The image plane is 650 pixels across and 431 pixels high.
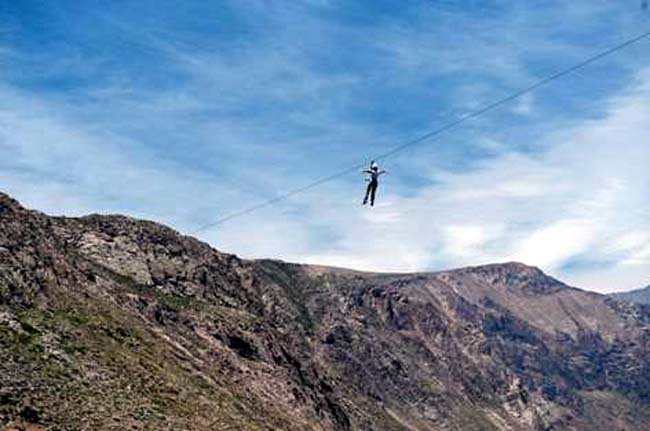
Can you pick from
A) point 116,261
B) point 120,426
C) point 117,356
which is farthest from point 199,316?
point 120,426

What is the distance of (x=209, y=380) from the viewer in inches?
5723

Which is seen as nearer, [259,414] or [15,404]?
[15,404]

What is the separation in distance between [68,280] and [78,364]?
33.2 m

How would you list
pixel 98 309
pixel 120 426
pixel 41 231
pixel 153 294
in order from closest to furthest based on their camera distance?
pixel 120 426, pixel 98 309, pixel 41 231, pixel 153 294

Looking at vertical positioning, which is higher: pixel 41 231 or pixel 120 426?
pixel 41 231

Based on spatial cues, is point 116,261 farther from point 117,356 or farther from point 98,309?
point 117,356

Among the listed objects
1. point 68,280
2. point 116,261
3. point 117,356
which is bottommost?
point 117,356

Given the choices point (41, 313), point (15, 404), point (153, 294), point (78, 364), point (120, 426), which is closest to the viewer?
point (15, 404)

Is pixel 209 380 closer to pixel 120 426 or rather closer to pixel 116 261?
pixel 120 426

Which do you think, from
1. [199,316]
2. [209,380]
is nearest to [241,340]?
[199,316]

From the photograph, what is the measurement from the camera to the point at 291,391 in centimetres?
19550

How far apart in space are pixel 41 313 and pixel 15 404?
29143mm

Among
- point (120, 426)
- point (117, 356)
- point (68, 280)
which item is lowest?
point (120, 426)

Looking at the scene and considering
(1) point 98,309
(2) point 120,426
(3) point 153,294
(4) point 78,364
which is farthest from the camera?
(3) point 153,294
